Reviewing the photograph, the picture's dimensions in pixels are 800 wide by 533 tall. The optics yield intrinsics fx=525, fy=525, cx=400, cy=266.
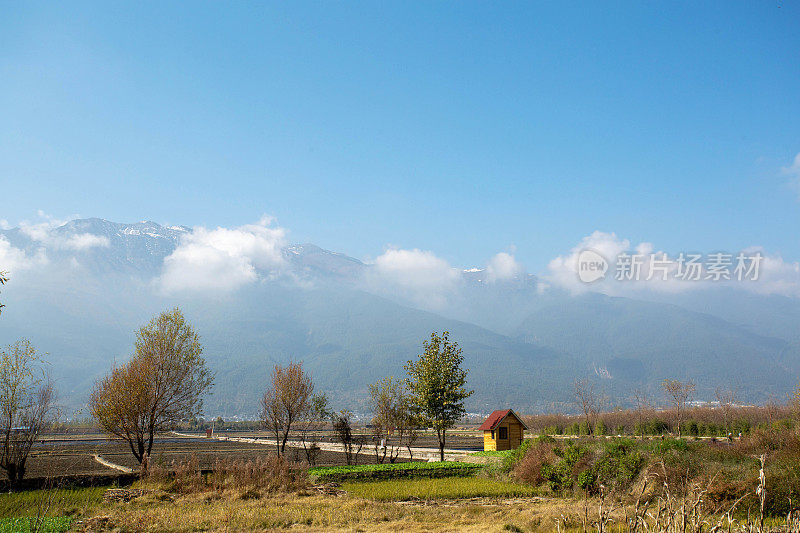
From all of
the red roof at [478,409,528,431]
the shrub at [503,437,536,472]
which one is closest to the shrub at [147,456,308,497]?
the shrub at [503,437,536,472]

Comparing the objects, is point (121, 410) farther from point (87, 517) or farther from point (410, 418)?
point (410, 418)

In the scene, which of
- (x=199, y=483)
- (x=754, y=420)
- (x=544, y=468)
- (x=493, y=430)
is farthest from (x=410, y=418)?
(x=754, y=420)

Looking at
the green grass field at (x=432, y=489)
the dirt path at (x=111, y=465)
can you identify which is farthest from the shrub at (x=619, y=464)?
the dirt path at (x=111, y=465)

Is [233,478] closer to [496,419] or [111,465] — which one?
[111,465]

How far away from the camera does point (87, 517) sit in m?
15.1

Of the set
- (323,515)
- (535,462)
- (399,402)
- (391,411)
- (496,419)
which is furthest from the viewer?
(496,419)

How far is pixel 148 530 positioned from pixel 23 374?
15.3 meters

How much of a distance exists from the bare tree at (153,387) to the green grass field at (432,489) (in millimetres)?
9836

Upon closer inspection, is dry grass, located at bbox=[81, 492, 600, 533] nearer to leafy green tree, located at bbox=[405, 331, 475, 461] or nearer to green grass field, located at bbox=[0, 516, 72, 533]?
green grass field, located at bbox=[0, 516, 72, 533]

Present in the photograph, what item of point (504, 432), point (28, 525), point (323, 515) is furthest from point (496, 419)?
point (28, 525)

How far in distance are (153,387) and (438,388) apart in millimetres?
16076

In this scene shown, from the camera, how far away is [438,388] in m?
32.5

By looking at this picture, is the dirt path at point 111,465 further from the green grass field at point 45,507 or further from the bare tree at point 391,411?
the bare tree at point 391,411

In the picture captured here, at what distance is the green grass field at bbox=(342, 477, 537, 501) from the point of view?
1984 centimetres
